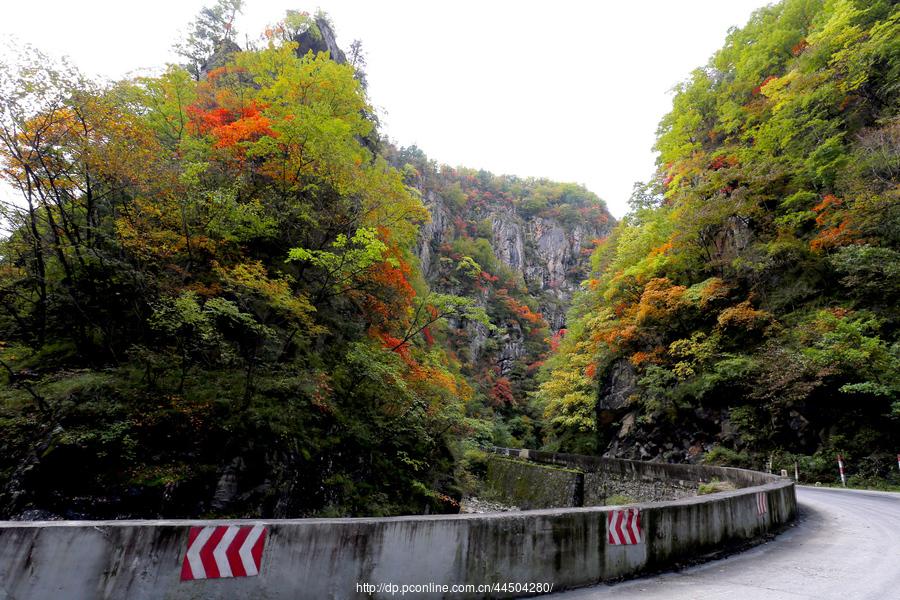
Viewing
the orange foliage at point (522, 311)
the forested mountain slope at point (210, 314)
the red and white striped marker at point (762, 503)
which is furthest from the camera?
the orange foliage at point (522, 311)

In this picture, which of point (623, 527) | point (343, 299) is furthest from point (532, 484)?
point (623, 527)

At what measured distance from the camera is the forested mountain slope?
7227mm

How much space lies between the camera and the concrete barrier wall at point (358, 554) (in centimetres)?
212

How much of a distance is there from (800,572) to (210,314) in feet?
37.1

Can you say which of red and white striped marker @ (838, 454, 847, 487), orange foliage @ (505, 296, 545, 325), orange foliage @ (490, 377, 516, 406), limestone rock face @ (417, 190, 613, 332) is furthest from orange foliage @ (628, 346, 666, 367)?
limestone rock face @ (417, 190, 613, 332)

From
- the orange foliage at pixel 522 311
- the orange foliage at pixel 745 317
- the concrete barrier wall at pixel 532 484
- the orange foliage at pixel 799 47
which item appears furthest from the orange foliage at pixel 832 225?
the orange foliage at pixel 522 311

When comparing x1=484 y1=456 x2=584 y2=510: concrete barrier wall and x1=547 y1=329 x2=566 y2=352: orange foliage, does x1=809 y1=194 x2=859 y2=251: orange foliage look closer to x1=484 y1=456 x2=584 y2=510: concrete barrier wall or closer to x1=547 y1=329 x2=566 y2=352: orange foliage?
x1=484 y1=456 x2=584 y2=510: concrete barrier wall

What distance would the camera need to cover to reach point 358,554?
287 centimetres

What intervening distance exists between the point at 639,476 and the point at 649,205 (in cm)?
2058

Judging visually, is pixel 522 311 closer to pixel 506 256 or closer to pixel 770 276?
pixel 506 256

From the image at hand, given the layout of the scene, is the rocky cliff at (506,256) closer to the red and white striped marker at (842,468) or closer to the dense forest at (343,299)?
the dense forest at (343,299)

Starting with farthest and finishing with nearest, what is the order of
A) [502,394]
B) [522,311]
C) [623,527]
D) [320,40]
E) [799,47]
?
[522,311], [502,394], [320,40], [799,47], [623,527]

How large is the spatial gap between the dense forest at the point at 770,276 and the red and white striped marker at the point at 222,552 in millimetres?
15554

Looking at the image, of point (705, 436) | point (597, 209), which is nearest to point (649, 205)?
point (705, 436)
